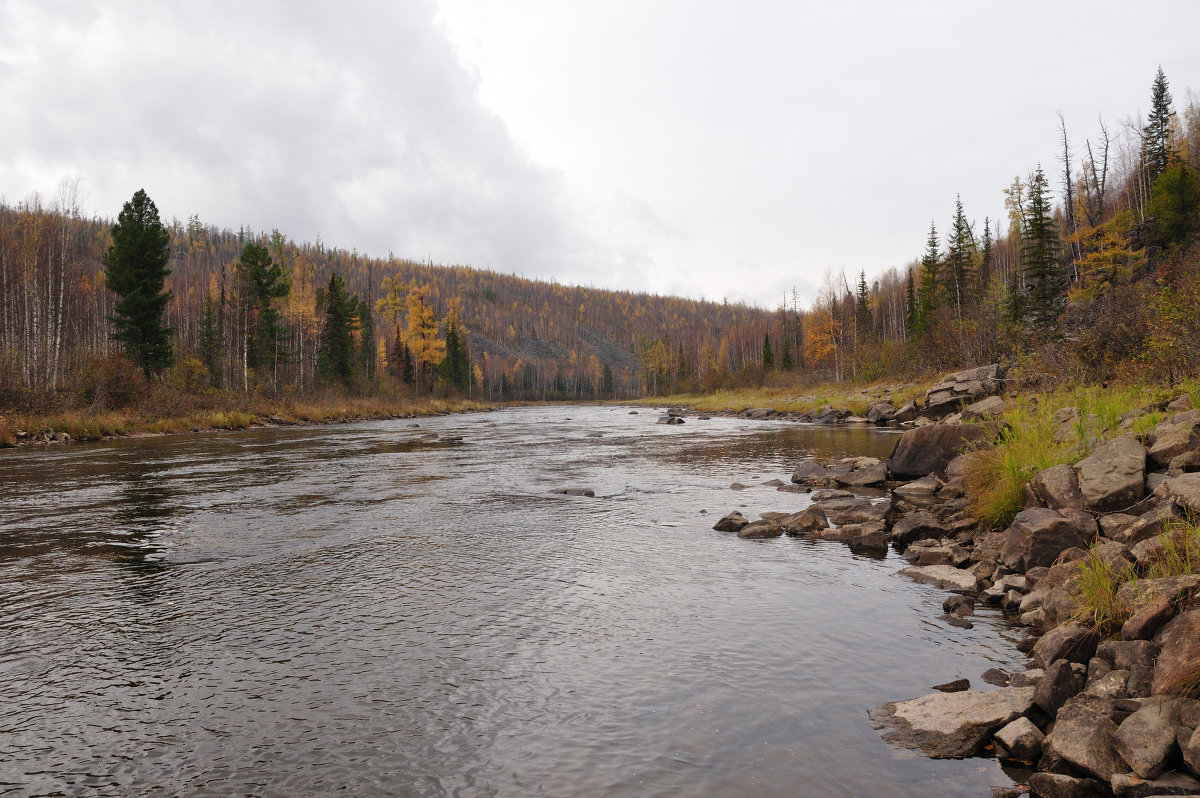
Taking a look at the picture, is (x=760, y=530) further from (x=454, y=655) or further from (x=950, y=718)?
(x=454, y=655)

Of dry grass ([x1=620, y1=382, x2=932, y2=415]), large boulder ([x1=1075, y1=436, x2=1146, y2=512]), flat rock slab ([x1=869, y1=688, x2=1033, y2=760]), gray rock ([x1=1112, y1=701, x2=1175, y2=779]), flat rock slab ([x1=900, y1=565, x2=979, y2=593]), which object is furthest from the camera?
dry grass ([x1=620, y1=382, x2=932, y2=415])

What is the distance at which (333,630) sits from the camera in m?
6.86

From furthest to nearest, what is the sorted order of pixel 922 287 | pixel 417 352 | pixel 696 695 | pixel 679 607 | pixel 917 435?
pixel 922 287 < pixel 417 352 < pixel 917 435 < pixel 679 607 < pixel 696 695

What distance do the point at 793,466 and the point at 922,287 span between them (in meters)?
78.2

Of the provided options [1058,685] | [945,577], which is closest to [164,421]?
[945,577]

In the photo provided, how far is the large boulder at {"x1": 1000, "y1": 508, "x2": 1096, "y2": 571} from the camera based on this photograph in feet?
25.2

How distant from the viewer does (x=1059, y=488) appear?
29.4ft

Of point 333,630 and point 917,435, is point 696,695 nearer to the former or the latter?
point 333,630

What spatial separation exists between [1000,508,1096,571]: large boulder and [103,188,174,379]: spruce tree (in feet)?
162

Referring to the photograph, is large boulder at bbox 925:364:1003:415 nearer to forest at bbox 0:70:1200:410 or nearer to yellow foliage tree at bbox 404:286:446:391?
forest at bbox 0:70:1200:410

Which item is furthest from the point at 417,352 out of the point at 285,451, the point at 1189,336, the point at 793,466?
the point at 1189,336

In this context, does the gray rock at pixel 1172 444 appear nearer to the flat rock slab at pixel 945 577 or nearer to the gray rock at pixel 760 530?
the flat rock slab at pixel 945 577

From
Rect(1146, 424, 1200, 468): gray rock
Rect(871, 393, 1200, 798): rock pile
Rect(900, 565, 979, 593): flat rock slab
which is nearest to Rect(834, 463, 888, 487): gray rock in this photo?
Rect(871, 393, 1200, 798): rock pile

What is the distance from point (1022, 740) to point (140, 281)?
5254 centimetres
